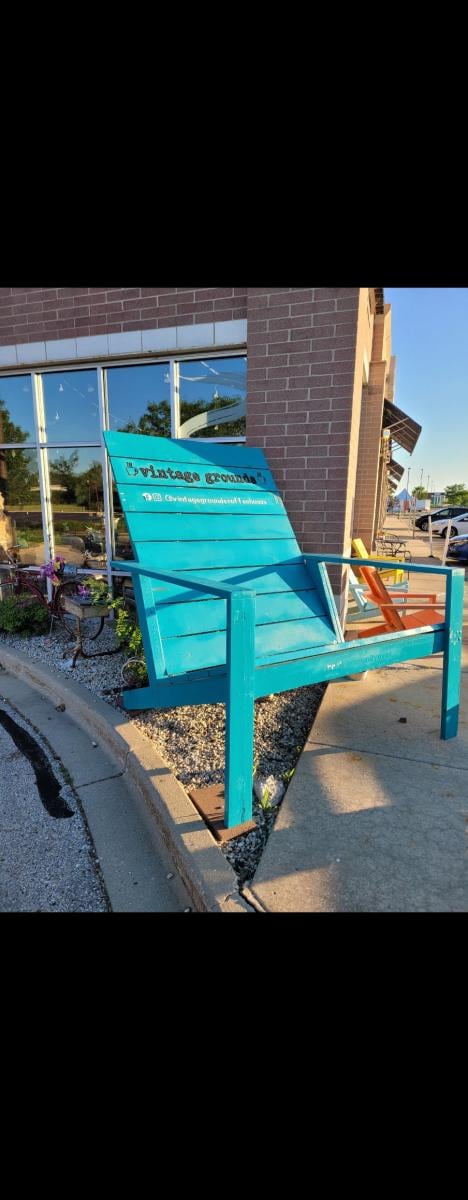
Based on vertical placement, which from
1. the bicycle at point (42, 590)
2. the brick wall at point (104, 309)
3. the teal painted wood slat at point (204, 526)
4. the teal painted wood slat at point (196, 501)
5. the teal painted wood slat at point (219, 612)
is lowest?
the bicycle at point (42, 590)

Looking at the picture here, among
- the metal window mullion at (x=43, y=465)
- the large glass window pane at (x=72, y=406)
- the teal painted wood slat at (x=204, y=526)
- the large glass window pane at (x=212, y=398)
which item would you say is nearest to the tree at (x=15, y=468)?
the metal window mullion at (x=43, y=465)

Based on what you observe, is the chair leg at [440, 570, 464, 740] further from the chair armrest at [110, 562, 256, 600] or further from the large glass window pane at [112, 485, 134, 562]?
the large glass window pane at [112, 485, 134, 562]

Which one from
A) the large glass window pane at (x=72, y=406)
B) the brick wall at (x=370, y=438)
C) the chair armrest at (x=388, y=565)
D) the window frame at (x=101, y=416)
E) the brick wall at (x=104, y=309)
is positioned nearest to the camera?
the chair armrest at (x=388, y=565)

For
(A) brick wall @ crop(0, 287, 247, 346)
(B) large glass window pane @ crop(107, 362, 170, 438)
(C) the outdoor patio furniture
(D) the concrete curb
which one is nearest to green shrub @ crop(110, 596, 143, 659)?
(D) the concrete curb

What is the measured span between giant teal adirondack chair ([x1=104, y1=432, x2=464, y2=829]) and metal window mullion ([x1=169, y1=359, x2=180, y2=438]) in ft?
3.82

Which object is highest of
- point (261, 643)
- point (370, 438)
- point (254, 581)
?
point (370, 438)

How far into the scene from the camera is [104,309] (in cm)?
521

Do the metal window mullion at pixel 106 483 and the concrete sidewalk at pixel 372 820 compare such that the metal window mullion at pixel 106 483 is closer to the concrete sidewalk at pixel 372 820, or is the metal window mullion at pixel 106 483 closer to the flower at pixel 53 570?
the flower at pixel 53 570

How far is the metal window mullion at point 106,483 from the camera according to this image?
5490 mm

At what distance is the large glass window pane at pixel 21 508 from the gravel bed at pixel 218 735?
252 centimetres

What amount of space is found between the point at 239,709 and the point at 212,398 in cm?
384

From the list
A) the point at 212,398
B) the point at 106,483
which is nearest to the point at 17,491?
the point at 106,483

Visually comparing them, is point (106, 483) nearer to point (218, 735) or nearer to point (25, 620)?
point (25, 620)
